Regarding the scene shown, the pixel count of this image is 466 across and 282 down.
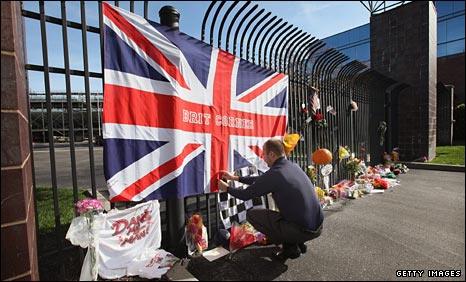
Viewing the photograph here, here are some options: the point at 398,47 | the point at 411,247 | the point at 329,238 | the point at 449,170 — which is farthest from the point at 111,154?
the point at 398,47

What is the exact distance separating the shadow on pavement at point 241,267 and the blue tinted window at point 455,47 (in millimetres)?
30440

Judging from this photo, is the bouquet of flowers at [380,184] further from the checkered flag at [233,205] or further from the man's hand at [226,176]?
the man's hand at [226,176]

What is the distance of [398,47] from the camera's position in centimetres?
1086

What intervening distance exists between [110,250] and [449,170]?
10.4 meters

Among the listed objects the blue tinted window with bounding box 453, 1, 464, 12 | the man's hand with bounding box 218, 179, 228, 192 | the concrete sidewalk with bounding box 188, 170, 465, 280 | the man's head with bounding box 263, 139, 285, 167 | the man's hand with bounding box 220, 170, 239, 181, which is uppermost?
the blue tinted window with bounding box 453, 1, 464, 12

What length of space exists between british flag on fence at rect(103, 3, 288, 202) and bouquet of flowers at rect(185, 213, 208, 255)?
0.35 m

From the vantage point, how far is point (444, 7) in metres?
25.5

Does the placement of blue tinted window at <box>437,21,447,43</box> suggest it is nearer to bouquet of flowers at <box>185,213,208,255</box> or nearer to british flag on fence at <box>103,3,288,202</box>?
british flag on fence at <box>103,3,288,202</box>

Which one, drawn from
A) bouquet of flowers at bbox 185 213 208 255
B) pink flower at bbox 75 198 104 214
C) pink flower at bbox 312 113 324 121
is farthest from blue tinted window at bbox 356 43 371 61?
pink flower at bbox 75 198 104 214

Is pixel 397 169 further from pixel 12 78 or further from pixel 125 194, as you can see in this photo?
pixel 12 78

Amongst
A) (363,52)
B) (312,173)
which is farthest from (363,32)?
(312,173)

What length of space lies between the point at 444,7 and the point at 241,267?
109ft

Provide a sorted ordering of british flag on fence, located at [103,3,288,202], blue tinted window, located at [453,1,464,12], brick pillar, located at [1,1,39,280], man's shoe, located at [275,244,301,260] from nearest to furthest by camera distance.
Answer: brick pillar, located at [1,1,39,280], british flag on fence, located at [103,3,288,202], man's shoe, located at [275,244,301,260], blue tinted window, located at [453,1,464,12]

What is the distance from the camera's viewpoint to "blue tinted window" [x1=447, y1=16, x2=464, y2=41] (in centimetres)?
2464
